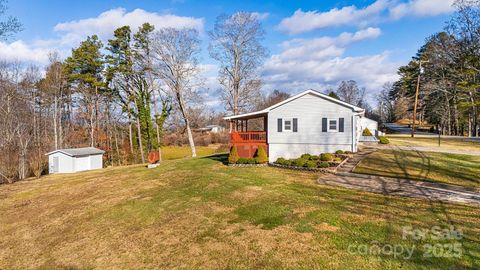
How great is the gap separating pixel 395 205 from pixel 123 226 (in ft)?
30.4

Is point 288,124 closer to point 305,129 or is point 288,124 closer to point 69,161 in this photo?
point 305,129

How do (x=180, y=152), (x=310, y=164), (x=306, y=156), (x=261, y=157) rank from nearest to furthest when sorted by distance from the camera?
1. (x=310, y=164)
2. (x=306, y=156)
3. (x=261, y=157)
4. (x=180, y=152)

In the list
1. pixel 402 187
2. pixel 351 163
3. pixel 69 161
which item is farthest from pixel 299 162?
pixel 69 161

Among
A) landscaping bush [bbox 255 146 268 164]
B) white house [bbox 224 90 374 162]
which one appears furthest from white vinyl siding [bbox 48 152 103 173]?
landscaping bush [bbox 255 146 268 164]

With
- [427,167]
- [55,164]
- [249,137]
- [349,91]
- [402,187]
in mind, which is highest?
[349,91]

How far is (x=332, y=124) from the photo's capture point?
1689 centimetres

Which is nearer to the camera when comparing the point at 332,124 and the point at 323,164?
the point at 323,164

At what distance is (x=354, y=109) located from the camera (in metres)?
16.4

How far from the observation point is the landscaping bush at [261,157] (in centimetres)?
1694

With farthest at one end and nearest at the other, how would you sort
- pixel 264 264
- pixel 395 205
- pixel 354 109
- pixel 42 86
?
1. pixel 42 86
2. pixel 354 109
3. pixel 395 205
4. pixel 264 264

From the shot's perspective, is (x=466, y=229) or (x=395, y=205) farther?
(x=395, y=205)

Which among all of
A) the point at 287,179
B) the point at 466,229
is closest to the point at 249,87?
the point at 287,179

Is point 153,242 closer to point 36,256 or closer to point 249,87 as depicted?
point 36,256

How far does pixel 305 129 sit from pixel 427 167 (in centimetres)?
717
